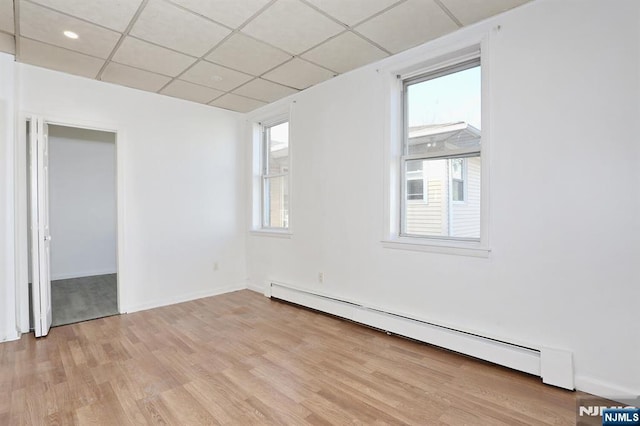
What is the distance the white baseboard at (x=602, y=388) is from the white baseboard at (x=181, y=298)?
420cm

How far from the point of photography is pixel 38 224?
10.7 ft

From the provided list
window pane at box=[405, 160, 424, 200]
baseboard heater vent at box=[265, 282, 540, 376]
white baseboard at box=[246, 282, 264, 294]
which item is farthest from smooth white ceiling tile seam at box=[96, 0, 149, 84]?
white baseboard at box=[246, 282, 264, 294]

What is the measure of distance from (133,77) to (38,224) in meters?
1.87

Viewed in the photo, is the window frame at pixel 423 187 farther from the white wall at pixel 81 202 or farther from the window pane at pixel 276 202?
the white wall at pixel 81 202

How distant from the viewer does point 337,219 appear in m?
3.74

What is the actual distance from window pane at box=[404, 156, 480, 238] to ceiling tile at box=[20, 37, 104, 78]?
352 centimetres

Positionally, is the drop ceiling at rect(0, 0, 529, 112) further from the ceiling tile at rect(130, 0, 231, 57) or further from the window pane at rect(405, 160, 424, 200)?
the window pane at rect(405, 160, 424, 200)

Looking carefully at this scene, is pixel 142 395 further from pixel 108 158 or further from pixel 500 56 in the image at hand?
pixel 108 158

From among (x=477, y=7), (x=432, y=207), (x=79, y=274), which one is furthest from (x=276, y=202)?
(x=79, y=274)

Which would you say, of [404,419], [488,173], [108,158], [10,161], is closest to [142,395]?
[404,419]

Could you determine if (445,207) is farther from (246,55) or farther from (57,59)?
(57,59)

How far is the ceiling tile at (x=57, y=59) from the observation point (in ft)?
9.78

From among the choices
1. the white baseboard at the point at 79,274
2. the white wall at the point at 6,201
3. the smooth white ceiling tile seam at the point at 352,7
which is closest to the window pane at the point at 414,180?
the smooth white ceiling tile seam at the point at 352,7

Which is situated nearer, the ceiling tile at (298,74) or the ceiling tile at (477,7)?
the ceiling tile at (477,7)
